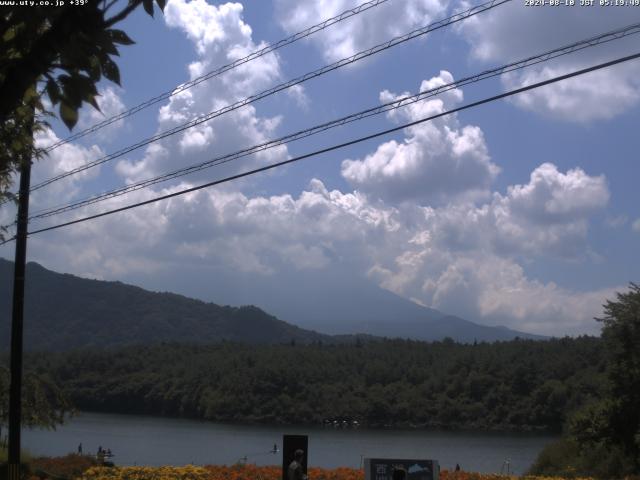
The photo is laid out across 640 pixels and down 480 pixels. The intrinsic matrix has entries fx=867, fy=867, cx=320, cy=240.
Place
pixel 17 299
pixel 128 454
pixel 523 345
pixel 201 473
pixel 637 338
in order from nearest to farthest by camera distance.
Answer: pixel 201 473, pixel 17 299, pixel 637 338, pixel 128 454, pixel 523 345

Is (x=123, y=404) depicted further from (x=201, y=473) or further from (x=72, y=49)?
(x=72, y=49)

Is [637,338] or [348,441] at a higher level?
[637,338]

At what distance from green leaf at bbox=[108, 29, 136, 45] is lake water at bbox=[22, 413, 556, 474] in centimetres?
3133

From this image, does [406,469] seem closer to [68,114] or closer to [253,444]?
[68,114]

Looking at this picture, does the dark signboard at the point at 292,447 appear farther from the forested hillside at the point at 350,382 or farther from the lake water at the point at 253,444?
the forested hillside at the point at 350,382

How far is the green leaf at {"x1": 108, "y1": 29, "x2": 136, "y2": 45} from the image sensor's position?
13.6 ft

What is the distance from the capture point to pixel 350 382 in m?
98.4

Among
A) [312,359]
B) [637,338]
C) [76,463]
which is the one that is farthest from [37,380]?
[312,359]

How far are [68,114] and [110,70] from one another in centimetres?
30

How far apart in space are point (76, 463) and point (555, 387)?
200ft

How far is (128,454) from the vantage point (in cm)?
5153

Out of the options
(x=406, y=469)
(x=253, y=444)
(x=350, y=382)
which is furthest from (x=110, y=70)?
(x=350, y=382)

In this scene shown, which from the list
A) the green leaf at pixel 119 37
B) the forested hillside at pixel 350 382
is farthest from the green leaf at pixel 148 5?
the forested hillside at pixel 350 382

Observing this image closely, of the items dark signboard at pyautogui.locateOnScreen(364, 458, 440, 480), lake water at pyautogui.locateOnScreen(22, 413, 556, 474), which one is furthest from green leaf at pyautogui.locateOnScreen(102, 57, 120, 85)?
lake water at pyautogui.locateOnScreen(22, 413, 556, 474)
